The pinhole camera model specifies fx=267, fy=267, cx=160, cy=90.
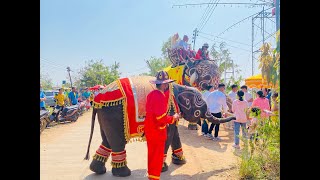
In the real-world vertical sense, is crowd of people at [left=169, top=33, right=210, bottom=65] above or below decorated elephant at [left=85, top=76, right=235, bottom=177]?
above

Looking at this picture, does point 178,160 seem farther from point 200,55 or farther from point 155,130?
point 200,55

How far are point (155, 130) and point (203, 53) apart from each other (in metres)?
6.69

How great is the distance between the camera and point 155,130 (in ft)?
11.8

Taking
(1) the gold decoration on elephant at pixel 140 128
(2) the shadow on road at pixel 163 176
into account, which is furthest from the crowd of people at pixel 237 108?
(1) the gold decoration on elephant at pixel 140 128

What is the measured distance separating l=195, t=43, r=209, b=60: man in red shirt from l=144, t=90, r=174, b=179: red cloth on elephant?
20.6 ft

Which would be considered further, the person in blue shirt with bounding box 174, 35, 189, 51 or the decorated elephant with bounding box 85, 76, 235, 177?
the person in blue shirt with bounding box 174, 35, 189, 51

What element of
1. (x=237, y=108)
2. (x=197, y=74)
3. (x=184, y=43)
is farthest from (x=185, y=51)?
(x=237, y=108)

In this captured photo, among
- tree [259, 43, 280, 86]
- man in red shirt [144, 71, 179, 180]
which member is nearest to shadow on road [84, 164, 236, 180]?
man in red shirt [144, 71, 179, 180]

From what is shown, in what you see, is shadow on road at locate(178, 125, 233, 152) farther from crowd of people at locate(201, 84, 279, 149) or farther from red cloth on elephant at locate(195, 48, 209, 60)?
red cloth on elephant at locate(195, 48, 209, 60)

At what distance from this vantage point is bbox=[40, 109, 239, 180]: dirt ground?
4.57m

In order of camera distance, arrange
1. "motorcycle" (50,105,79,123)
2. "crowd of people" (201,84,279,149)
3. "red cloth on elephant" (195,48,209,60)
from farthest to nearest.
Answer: "motorcycle" (50,105,79,123), "red cloth on elephant" (195,48,209,60), "crowd of people" (201,84,279,149)

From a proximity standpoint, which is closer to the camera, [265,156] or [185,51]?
[265,156]

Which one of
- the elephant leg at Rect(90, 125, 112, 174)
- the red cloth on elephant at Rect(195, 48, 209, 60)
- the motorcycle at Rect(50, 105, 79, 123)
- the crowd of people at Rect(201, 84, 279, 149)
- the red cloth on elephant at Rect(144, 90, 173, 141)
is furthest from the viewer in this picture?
the motorcycle at Rect(50, 105, 79, 123)
